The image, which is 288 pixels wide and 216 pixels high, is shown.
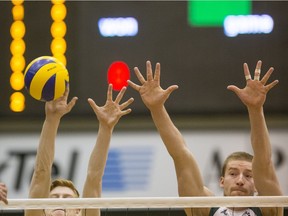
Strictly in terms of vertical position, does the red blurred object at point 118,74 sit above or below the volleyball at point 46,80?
above

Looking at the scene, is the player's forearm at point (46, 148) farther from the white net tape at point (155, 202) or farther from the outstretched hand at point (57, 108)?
the white net tape at point (155, 202)

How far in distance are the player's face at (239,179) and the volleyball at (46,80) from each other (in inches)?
58.0

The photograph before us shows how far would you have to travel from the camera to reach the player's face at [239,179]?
290 inches

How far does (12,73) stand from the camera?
10.6 meters

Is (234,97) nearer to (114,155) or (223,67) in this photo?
(223,67)

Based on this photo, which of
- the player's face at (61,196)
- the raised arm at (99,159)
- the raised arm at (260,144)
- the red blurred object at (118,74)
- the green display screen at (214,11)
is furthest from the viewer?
the green display screen at (214,11)

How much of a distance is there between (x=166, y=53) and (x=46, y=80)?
116 inches

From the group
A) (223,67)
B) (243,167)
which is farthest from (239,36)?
(243,167)

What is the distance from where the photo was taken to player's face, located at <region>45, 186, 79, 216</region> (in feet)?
25.1

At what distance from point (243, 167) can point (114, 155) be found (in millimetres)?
3433

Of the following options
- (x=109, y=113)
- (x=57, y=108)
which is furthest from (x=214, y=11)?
(x=57, y=108)

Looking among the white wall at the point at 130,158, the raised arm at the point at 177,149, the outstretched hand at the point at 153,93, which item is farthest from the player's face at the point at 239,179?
the white wall at the point at 130,158

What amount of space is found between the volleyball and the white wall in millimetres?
2796

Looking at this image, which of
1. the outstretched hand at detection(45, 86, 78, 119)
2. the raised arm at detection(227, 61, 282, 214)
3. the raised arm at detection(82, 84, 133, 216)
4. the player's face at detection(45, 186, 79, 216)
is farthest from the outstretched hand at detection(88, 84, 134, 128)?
the raised arm at detection(227, 61, 282, 214)
